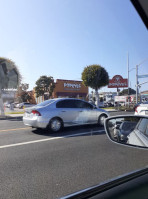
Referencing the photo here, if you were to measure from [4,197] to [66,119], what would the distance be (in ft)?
18.2

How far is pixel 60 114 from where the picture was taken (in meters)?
7.61

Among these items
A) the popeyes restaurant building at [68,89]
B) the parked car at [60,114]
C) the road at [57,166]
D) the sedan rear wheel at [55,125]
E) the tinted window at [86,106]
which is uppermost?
the popeyes restaurant building at [68,89]

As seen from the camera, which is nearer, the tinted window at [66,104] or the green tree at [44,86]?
the tinted window at [66,104]

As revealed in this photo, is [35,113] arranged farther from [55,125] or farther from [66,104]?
[66,104]

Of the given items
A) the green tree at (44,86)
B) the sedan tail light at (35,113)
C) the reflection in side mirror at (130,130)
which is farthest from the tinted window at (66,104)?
the green tree at (44,86)

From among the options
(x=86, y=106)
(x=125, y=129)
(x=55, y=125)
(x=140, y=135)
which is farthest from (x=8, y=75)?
(x=140, y=135)

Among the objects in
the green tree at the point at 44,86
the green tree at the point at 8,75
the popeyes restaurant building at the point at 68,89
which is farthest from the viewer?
the popeyes restaurant building at the point at 68,89

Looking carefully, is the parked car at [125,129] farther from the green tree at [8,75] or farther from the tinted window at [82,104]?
the green tree at [8,75]

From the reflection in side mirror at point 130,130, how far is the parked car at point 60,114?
16.3 ft

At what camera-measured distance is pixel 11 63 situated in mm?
18047

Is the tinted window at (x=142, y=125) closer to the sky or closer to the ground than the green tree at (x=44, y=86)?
closer to the ground

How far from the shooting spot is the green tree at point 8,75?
17.4 m

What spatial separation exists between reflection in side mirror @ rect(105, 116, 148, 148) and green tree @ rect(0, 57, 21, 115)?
53.2 ft

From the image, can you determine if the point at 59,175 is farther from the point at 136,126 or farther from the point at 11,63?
the point at 11,63
